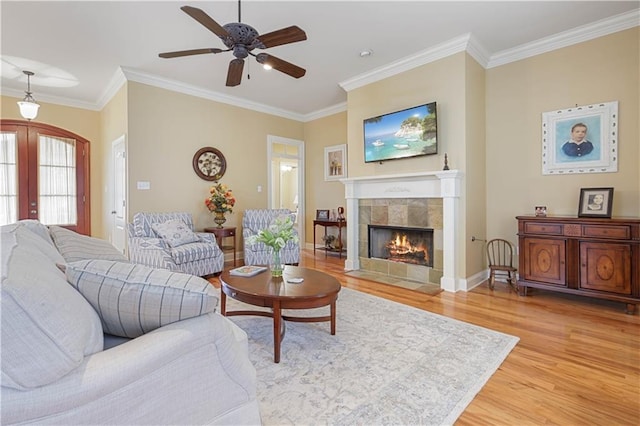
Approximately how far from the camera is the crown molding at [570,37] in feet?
10.5

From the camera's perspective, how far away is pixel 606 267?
297cm

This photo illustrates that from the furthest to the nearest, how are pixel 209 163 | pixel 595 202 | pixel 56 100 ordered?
pixel 56 100
pixel 209 163
pixel 595 202

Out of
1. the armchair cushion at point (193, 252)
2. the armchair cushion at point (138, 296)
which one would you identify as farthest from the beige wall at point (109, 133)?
the armchair cushion at point (138, 296)

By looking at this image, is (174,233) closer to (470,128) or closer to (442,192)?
(442,192)

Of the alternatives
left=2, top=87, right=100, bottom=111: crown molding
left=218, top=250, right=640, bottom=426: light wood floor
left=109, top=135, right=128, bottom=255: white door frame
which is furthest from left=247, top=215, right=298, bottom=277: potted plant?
left=2, top=87, right=100, bottom=111: crown molding

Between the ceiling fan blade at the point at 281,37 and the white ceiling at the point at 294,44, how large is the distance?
732mm

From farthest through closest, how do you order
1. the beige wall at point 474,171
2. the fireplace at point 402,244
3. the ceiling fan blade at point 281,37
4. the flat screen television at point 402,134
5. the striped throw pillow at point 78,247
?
the fireplace at point 402,244
the flat screen television at point 402,134
the beige wall at point 474,171
the ceiling fan blade at point 281,37
the striped throw pillow at point 78,247

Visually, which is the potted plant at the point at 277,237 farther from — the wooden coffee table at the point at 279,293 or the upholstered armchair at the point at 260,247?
the upholstered armchair at the point at 260,247

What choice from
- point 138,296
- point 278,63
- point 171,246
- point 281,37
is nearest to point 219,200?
point 171,246

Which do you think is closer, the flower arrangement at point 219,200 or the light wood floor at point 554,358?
the light wood floor at point 554,358

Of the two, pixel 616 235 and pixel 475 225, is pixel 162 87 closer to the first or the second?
pixel 475 225

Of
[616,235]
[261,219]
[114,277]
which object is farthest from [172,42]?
[616,235]

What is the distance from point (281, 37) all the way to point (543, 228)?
10.8ft

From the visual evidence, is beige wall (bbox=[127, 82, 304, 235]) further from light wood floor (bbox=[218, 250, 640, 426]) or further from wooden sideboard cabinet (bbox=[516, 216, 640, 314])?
wooden sideboard cabinet (bbox=[516, 216, 640, 314])
